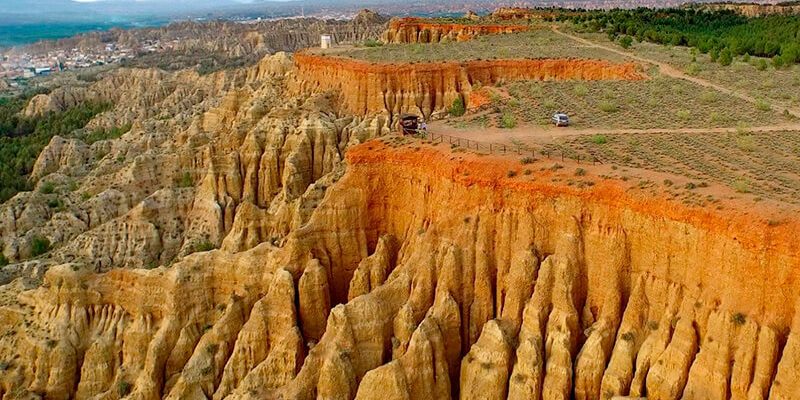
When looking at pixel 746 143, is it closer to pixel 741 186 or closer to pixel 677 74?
pixel 741 186

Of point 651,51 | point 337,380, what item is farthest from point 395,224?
point 651,51

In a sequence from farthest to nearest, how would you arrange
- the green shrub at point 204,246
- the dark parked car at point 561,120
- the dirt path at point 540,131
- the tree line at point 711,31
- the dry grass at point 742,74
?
the tree line at point 711,31 → the green shrub at point 204,246 → the dry grass at point 742,74 → the dark parked car at point 561,120 → the dirt path at point 540,131

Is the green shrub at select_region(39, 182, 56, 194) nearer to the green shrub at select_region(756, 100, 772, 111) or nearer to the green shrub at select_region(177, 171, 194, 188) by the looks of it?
the green shrub at select_region(177, 171, 194, 188)

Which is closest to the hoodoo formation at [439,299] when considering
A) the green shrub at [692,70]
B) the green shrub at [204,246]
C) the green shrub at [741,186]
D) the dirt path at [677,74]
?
the green shrub at [204,246]

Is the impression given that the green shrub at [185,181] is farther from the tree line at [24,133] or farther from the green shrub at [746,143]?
the green shrub at [746,143]

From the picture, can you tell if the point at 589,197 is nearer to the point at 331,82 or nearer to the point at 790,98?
the point at 790,98

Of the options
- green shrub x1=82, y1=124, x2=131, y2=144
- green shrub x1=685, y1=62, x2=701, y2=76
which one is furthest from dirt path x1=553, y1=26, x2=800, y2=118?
green shrub x1=82, y1=124, x2=131, y2=144
